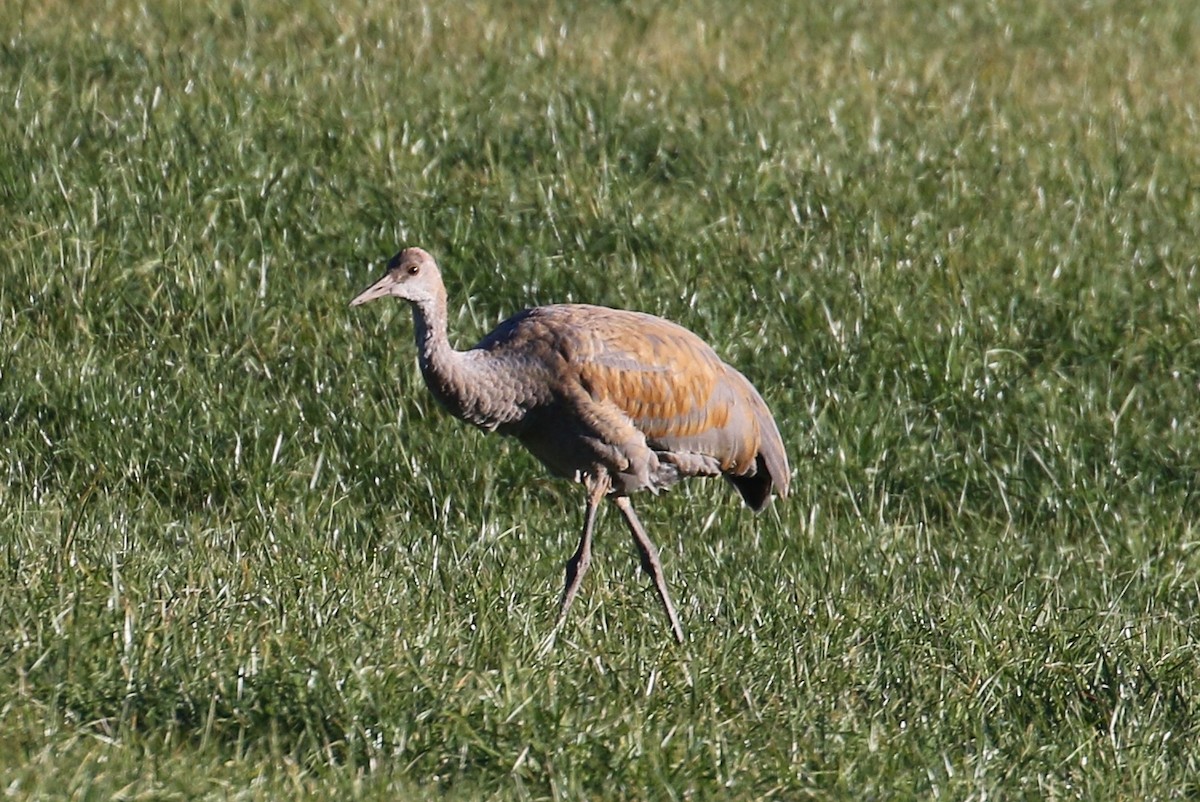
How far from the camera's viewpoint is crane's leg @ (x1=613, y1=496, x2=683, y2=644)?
19.4 ft

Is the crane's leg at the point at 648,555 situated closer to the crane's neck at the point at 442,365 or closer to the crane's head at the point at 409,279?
the crane's neck at the point at 442,365

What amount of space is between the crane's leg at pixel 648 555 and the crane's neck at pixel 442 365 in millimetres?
847

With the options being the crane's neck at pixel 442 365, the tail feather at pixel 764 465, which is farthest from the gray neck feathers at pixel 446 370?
the tail feather at pixel 764 465

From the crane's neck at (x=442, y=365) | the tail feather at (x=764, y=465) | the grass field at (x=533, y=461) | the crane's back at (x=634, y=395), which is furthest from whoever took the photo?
the tail feather at (x=764, y=465)

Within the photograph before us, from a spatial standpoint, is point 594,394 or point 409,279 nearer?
point 409,279

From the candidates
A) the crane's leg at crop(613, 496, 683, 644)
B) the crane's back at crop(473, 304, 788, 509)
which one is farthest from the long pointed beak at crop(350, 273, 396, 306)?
the crane's leg at crop(613, 496, 683, 644)

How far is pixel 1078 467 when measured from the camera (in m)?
7.82

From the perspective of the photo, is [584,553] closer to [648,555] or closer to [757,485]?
[648,555]

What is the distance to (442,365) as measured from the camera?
5883 mm

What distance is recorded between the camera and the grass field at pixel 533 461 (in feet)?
15.2

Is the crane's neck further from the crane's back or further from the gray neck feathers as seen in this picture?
the crane's back

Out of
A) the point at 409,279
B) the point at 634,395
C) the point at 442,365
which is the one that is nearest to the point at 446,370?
the point at 442,365

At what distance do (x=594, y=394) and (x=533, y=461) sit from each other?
1.31 metres

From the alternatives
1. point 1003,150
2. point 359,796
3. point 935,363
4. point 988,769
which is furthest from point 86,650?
point 1003,150
